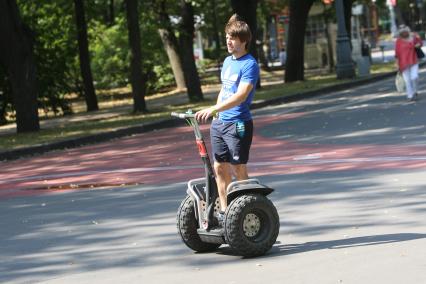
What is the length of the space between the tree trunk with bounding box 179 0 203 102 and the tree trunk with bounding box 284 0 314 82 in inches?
230

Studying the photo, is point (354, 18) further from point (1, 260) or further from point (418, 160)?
point (1, 260)

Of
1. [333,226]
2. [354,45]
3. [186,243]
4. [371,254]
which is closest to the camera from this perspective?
[371,254]

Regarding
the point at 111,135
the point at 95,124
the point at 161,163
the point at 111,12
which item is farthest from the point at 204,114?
the point at 111,12

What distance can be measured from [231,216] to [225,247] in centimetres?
80

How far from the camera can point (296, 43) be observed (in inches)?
1554

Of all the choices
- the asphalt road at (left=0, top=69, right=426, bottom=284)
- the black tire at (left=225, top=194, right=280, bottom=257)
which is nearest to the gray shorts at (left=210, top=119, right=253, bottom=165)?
the black tire at (left=225, top=194, right=280, bottom=257)

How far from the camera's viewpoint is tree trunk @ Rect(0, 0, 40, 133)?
75.6 feet

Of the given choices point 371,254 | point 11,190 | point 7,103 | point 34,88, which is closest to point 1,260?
point 371,254

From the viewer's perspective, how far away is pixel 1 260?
8.17m

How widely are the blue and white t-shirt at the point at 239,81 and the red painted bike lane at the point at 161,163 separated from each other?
505 cm

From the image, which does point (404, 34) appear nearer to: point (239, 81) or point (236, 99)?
point (239, 81)

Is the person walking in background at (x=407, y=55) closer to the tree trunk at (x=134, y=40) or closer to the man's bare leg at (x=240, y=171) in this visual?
the tree trunk at (x=134, y=40)

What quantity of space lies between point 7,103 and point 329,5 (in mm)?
22361

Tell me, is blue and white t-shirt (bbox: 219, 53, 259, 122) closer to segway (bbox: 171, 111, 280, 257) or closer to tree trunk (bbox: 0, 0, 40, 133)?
segway (bbox: 171, 111, 280, 257)
